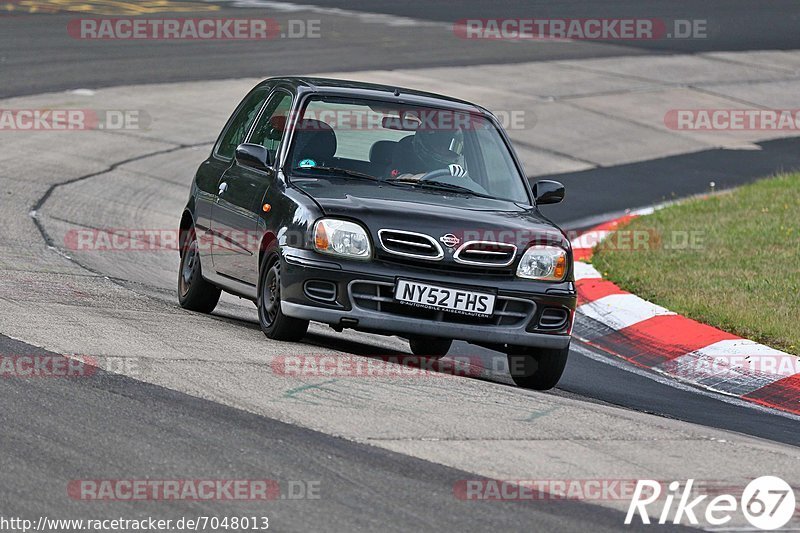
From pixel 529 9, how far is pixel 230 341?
26.1 m

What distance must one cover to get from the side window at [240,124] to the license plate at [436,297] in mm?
2429

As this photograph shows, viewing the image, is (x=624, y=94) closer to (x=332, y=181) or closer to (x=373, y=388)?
(x=332, y=181)

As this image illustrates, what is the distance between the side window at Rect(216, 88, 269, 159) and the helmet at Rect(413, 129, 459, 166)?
1387 millimetres

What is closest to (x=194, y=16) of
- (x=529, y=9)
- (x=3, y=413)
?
(x=529, y=9)

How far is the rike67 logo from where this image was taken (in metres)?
5.50

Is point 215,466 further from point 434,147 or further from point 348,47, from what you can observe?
point 348,47

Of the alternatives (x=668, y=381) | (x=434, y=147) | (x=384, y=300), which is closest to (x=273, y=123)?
(x=434, y=147)

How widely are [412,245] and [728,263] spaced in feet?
17.9

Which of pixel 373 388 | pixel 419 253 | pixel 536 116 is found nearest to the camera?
pixel 373 388

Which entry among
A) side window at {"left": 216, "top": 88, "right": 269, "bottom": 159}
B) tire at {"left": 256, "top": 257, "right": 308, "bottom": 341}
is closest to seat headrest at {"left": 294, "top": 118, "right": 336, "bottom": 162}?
tire at {"left": 256, "top": 257, "right": 308, "bottom": 341}

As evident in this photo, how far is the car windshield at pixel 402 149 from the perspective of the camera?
8.82m

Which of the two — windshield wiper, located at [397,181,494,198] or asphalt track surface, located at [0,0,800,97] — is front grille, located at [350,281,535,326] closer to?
windshield wiper, located at [397,181,494,198]

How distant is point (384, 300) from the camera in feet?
25.8

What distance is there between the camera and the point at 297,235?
8.05m
